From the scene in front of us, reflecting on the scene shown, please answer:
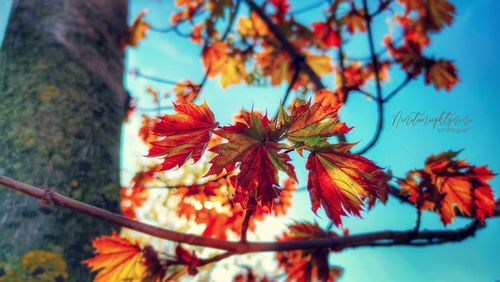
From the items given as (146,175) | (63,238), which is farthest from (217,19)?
(63,238)

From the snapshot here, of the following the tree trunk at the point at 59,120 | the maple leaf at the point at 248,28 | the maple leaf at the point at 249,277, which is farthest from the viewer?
the maple leaf at the point at 248,28

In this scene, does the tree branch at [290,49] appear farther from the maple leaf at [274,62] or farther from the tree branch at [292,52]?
the maple leaf at [274,62]

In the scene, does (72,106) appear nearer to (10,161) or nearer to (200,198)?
(10,161)

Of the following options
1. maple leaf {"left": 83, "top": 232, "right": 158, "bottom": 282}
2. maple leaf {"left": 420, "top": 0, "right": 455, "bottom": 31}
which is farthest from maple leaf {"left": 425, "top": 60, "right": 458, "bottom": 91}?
maple leaf {"left": 83, "top": 232, "right": 158, "bottom": 282}

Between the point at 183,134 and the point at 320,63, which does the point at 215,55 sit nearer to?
the point at 320,63

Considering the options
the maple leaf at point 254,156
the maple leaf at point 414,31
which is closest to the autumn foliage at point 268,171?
the maple leaf at point 254,156

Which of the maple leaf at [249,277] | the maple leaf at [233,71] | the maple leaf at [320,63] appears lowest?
the maple leaf at [249,277]
